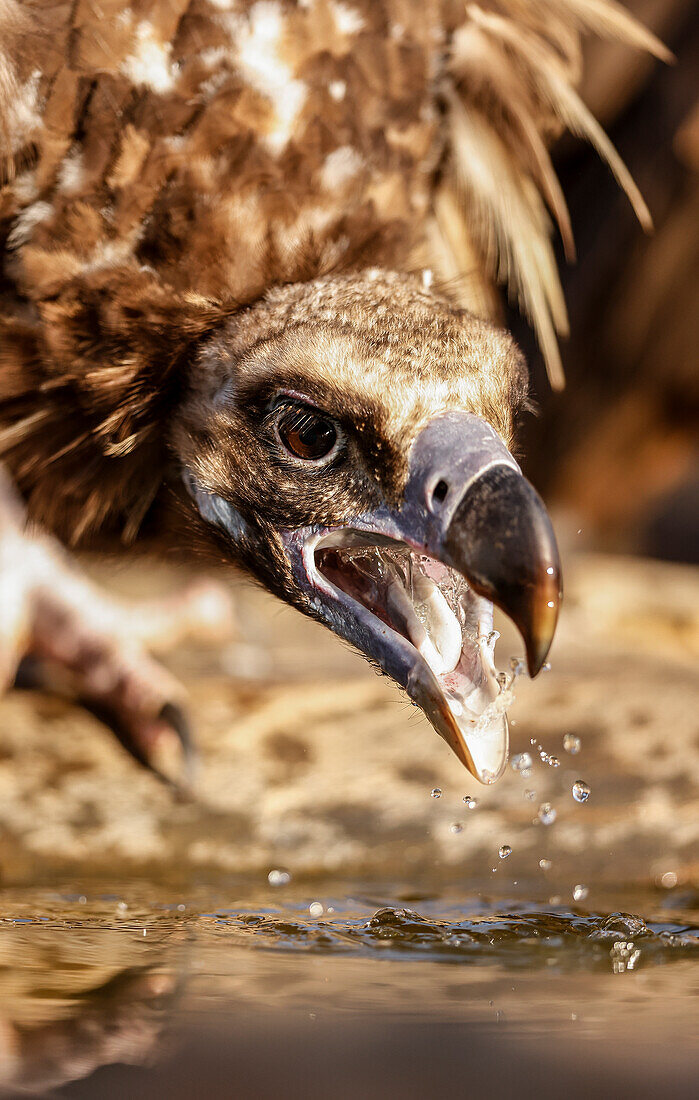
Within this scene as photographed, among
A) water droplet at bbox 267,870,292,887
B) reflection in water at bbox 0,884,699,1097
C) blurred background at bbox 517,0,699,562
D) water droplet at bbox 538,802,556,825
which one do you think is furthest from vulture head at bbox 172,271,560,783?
blurred background at bbox 517,0,699,562

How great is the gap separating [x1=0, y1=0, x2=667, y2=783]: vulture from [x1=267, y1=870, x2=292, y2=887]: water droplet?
1.35ft

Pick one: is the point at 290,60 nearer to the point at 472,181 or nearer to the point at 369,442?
the point at 472,181

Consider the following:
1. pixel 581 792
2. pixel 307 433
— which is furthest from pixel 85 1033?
pixel 581 792

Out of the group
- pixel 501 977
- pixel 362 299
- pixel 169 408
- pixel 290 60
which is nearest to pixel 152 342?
pixel 169 408

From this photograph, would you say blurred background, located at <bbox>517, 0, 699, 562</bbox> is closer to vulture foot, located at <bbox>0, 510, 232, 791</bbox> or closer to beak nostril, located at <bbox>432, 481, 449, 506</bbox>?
vulture foot, located at <bbox>0, 510, 232, 791</bbox>

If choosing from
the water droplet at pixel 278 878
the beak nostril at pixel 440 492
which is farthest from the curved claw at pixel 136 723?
the beak nostril at pixel 440 492

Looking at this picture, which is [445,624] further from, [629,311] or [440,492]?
[629,311]

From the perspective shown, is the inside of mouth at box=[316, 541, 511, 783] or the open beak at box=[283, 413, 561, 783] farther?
the inside of mouth at box=[316, 541, 511, 783]

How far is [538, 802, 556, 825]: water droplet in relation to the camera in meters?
2.33

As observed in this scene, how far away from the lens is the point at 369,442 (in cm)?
188

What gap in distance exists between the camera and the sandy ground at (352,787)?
7.34ft

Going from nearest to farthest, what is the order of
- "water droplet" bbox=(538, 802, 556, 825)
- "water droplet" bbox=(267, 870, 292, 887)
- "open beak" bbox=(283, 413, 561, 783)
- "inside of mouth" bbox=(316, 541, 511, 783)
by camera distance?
"open beak" bbox=(283, 413, 561, 783) < "inside of mouth" bbox=(316, 541, 511, 783) < "water droplet" bbox=(267, 870, 292, 887) < "water droplet" bbox=(538, 802, 556, 825)

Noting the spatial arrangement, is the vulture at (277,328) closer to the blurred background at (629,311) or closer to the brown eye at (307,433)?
the brown eye at (307,433)

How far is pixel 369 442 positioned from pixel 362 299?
246 mm
